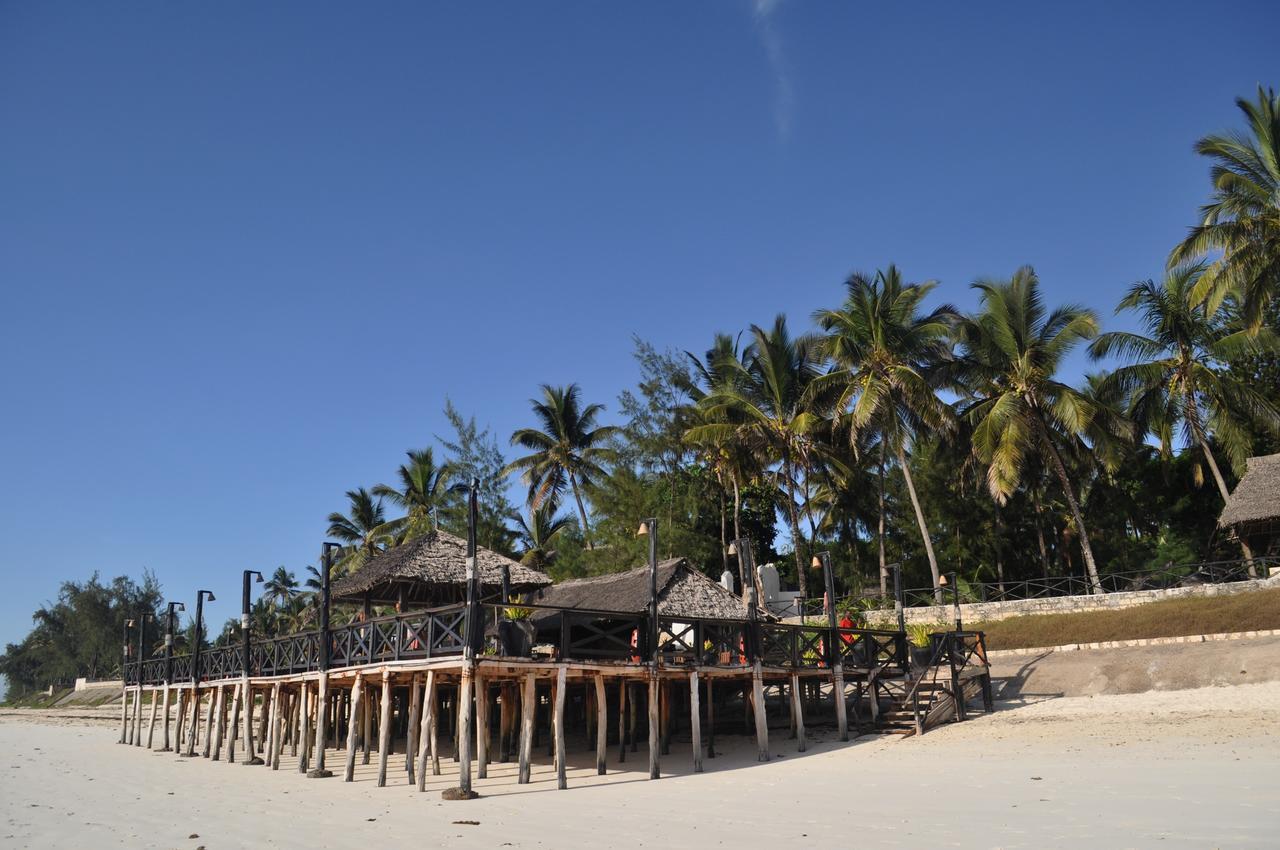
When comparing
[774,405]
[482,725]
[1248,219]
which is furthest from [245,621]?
[1248,219]

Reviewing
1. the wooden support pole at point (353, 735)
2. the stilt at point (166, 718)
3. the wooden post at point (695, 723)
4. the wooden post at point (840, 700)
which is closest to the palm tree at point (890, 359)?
the wooden post at point (840, 700)

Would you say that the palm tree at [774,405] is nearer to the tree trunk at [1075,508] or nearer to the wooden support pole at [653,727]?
the tree trunk at [1075,508]

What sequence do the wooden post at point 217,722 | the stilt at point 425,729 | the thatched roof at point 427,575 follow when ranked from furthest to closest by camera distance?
the wooden post at point 217,722 < the thatched roof at point 427,575 < the stilt at point 425,729

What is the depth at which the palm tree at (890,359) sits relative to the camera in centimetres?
3089

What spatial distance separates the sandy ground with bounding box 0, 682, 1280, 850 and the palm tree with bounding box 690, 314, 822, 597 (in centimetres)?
1425

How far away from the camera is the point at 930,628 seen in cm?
2589

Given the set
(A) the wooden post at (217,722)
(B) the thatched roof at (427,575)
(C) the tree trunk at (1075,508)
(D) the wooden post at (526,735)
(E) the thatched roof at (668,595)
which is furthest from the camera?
(C) the tree trunk at (1075,508)

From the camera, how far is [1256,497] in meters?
26.1

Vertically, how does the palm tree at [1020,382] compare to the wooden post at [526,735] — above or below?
above

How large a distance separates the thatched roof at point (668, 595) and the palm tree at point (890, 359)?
12342mm

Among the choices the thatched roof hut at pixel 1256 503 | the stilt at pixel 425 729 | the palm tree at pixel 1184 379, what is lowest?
the stilt at pixel 425 729

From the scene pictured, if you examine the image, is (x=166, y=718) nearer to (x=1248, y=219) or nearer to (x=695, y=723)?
(x=695, y=723)

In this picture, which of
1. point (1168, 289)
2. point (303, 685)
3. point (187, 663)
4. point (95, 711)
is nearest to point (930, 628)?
point (1168, 289)

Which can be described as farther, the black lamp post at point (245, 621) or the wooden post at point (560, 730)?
the black lamp post at point (245, 621)
